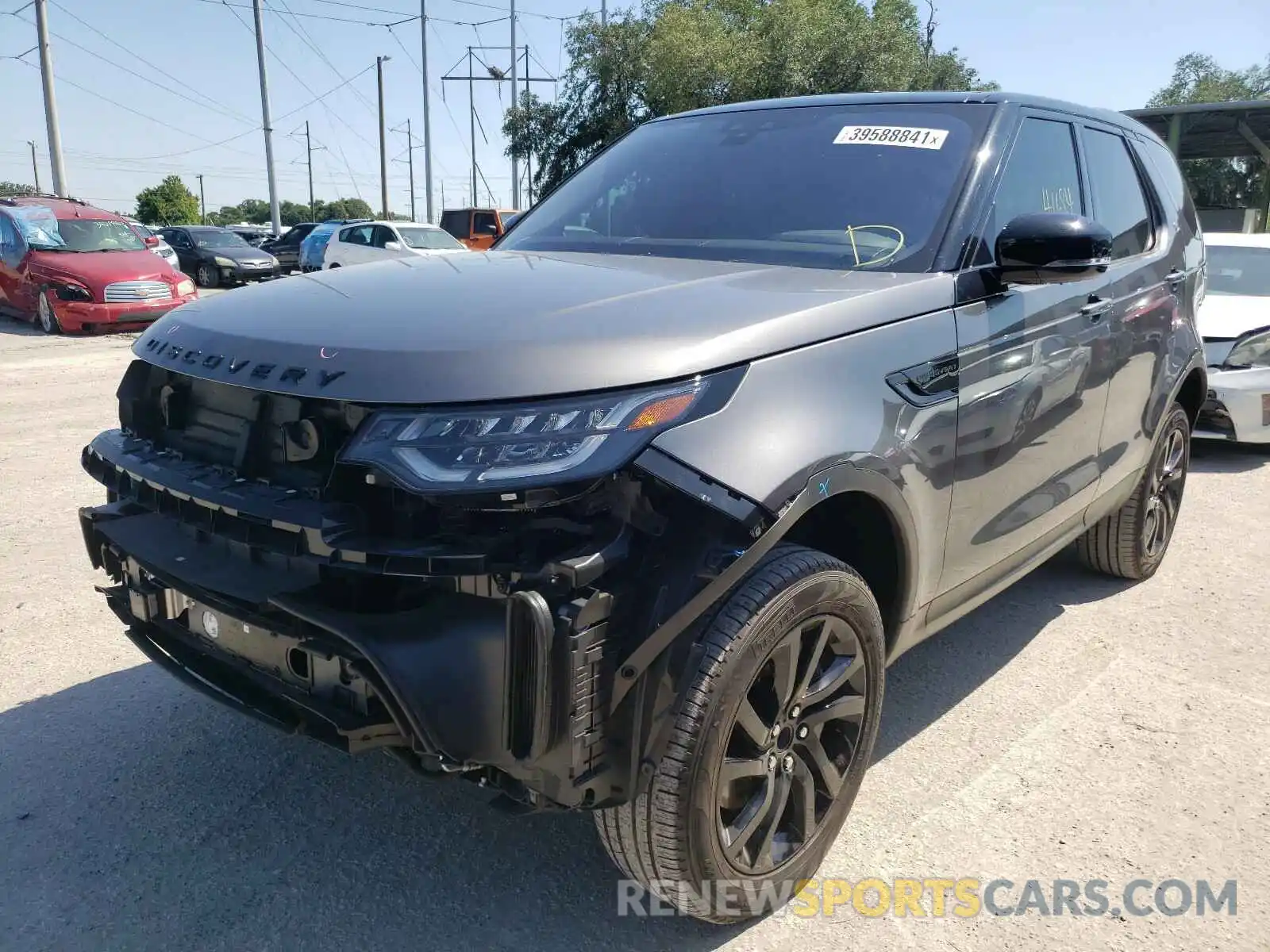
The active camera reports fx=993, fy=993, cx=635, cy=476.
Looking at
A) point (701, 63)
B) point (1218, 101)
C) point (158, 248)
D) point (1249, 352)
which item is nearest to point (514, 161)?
point (701, 63)

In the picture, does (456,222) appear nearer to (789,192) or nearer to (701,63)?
(701,63)

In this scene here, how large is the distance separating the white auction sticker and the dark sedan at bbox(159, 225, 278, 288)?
2176cm

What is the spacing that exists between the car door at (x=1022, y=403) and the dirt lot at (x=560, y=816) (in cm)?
58

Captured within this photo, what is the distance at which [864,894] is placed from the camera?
2395mm

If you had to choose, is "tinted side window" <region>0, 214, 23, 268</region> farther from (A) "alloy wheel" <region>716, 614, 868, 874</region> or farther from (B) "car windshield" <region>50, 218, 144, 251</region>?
(A) "alloy wheel" <region>716, 614, 868, 874</region>

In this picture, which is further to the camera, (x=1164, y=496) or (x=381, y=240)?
(x=381, y=240)

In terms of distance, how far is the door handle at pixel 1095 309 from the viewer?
3.20 m

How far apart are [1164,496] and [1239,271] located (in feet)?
15.0

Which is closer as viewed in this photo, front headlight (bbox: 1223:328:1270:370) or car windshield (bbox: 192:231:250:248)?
front headlight (bbox: 1223:328:1270:370)

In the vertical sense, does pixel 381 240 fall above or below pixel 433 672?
above

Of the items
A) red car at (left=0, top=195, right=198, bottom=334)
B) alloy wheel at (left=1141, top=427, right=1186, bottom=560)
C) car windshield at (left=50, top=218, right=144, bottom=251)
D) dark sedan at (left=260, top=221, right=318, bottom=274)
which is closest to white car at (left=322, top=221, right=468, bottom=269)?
car windshield at (left=50, top=218, right=144, bottom=251)

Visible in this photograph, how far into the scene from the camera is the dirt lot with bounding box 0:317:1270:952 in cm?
226

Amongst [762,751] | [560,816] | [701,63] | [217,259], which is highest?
[701,63]

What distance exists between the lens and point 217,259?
72.9 ft
